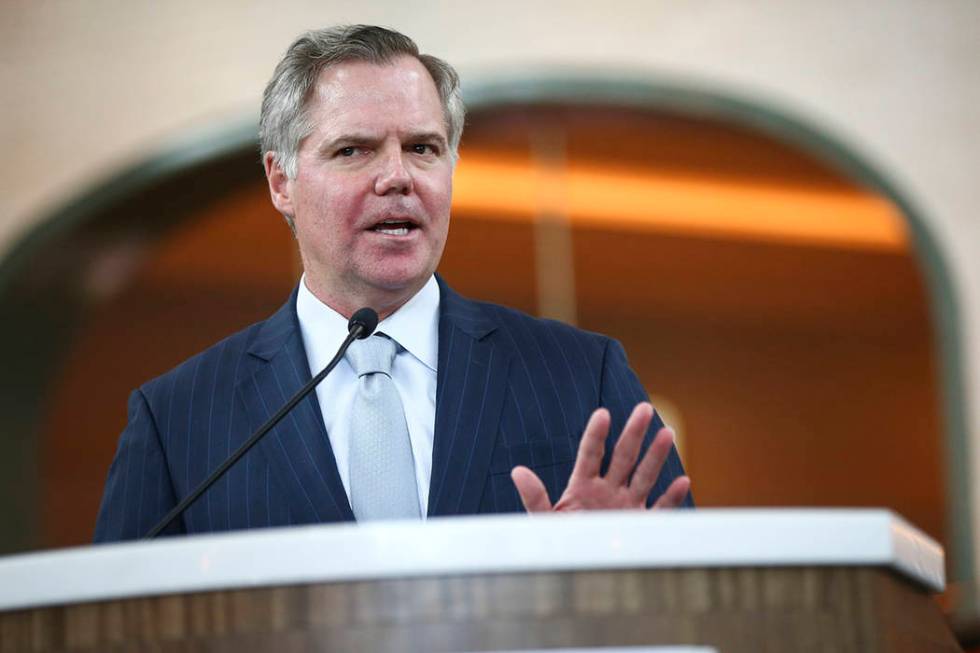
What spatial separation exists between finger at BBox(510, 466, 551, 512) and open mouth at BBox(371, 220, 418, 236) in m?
0.54

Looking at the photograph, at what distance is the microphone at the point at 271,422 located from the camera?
4.88 feet

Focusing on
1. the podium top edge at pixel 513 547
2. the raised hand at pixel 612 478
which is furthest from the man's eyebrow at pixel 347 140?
the podium top edge at pixel 513 547

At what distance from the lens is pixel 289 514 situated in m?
1.67

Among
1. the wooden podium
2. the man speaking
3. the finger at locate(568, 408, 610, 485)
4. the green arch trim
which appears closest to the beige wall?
the green arch trim

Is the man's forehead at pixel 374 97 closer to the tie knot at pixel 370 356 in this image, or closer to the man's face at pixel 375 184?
the man's face at pixel 375 184

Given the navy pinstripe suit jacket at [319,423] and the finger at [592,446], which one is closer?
the finger at [592,446]

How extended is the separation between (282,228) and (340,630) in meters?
5.62

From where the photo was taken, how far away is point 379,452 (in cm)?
169

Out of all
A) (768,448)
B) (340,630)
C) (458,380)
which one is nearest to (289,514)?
(458,380)

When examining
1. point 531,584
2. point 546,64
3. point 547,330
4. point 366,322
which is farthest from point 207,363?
point 546,64

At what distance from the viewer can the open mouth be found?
189 cm

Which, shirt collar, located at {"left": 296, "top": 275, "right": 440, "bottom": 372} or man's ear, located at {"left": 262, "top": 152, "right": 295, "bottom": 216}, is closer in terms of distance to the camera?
shirt collar, located at {"left": 296, "top": 275, "right": 440, "bottom": 372}

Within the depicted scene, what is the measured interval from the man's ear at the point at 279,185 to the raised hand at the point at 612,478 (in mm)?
746

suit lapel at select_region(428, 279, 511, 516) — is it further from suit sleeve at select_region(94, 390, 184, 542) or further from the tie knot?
suit sleeve at select_region(94, 390, 184, 542)
